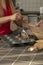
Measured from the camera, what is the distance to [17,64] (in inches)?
31.2

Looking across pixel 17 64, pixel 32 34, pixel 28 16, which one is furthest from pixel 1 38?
pixel 28 16

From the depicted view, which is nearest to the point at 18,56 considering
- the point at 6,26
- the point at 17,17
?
the point at 17,17

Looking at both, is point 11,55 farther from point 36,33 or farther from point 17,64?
point 36,33

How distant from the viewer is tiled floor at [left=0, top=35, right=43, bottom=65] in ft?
2.69

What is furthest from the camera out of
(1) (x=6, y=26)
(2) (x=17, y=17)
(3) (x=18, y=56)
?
(1) (x=6, y=26)

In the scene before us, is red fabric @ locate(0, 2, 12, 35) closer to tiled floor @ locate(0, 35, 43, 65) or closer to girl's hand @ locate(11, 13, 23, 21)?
girl's hand @ locate(11, 13, 23, 21)

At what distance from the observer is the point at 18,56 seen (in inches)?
36.4

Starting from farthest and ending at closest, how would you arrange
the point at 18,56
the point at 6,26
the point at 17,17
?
the point at 6,26 < the point at 17,17 < the point at 18,56

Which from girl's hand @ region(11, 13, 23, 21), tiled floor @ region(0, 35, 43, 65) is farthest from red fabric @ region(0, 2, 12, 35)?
tiled floor @ region(0, 35, 43, 65)

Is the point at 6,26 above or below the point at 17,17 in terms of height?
below

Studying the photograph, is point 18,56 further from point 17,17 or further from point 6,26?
point 6,26

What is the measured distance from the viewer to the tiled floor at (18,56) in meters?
0.82

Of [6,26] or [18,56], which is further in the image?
[6,26]

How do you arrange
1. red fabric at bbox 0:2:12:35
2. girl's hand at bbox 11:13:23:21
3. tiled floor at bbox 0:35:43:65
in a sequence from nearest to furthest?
tiled floor at bbox 0:35:43:65 < girl's hand at bbox 11:13:23:21 < red fabric at bbox 0:2:12:35
